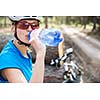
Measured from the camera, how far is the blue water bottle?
8.23 ft

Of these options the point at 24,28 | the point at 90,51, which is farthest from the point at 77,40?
the point at 24,28

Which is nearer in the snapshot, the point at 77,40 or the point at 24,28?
the point at 24,28

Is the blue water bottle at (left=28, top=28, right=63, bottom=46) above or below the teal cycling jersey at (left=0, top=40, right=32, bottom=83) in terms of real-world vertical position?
above

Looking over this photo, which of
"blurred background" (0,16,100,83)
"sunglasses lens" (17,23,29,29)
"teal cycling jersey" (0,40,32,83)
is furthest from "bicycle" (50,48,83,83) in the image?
"sunglasses lens" (17,23,29,29)

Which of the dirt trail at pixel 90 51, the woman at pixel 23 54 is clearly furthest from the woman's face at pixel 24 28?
the dirt trail at pixel 90 51

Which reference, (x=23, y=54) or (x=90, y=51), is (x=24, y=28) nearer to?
(x=23, y=54)

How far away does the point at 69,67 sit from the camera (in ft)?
8.32

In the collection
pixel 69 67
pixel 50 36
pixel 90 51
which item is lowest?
pixel 69 67

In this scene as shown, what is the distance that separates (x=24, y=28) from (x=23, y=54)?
0.19 meters

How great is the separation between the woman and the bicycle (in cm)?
12

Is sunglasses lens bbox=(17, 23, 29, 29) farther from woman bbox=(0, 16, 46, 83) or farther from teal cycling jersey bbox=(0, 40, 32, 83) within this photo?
teal cycling jersey bbox=(0, 40, 32, 83)

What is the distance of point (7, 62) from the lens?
2430 mm
